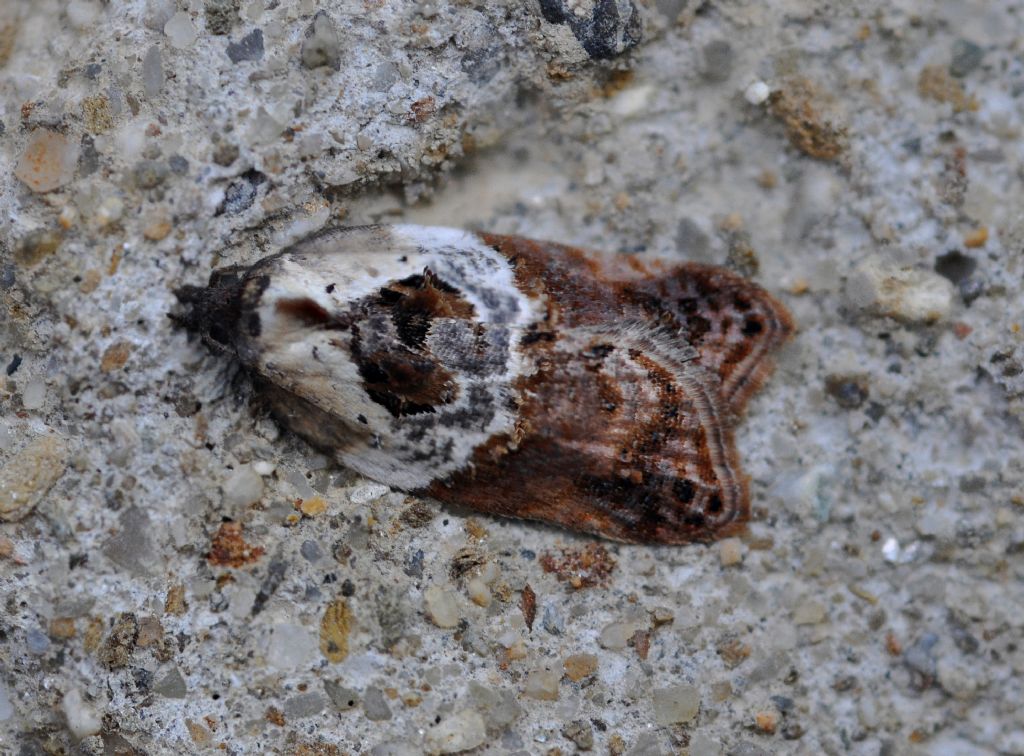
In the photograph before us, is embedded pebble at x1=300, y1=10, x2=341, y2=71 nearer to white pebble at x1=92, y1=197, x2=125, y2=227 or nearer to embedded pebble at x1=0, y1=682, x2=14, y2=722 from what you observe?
white pebble at x1=92, y1=197, x2=125, y2=227

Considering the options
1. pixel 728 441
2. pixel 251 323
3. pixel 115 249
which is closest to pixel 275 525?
pixel 251 323

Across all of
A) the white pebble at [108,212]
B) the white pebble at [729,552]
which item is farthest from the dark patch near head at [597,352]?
the white pebble at [108,212]

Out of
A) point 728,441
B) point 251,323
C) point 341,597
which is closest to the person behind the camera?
point 251,323

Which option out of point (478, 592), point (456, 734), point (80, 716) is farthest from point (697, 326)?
point (80, 716)

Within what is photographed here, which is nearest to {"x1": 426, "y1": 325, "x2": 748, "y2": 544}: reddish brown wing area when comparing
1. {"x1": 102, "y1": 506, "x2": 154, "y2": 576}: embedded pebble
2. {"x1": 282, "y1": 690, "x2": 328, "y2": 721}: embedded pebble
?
{"x1": 282, "y1": 690, "x2": 328, "y2": 721}: embedded pebble

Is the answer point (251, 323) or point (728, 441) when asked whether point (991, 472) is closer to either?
point (728, 441)

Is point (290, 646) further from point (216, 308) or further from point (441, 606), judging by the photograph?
point (216, 308)

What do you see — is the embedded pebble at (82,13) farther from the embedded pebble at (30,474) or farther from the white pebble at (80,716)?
the white pebble at (80,716)
